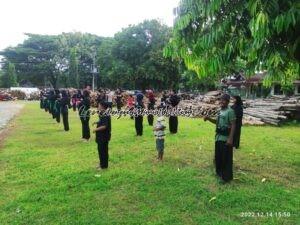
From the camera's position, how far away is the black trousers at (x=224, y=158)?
9117mm

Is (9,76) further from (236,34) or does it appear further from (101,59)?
(236,34)

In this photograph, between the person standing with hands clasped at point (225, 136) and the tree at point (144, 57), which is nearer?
the person standing with hands clasped at point (225, 136)

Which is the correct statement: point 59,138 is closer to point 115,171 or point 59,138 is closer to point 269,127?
point 115,171

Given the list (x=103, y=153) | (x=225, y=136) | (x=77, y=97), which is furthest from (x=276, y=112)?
(x=225, y=136)

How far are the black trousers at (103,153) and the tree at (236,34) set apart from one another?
3.88 meters

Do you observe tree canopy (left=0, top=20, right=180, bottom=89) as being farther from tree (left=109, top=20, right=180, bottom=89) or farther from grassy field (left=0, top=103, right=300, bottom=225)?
grassy field (left=0, top=103, right=300, bottom=225)

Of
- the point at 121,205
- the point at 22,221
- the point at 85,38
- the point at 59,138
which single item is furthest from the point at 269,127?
the point at 85,38

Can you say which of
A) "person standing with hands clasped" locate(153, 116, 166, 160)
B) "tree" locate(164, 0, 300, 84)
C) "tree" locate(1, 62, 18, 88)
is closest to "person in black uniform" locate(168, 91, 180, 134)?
"person standing with hands clasped" locate(153, 116, 166, 160)

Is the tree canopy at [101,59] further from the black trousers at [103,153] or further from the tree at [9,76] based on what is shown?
the black trousers at [103,153]

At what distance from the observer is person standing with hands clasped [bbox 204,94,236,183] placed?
895 cm

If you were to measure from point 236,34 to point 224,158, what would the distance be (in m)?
3.34

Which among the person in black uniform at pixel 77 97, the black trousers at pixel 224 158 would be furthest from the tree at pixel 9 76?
the black trousers at pixel 224 158

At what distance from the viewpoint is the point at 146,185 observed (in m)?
9.30

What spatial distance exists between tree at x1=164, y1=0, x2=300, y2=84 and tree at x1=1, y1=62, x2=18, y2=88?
234 ft
